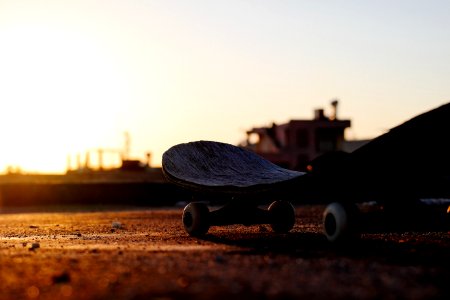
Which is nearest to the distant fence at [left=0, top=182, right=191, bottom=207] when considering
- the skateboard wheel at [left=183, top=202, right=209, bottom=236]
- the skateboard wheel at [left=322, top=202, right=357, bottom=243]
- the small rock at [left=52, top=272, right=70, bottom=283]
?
the skateboard wheel at [left=183, top=202, right=209, bottom=236]

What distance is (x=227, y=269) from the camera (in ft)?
21.5

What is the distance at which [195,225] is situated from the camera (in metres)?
10.9

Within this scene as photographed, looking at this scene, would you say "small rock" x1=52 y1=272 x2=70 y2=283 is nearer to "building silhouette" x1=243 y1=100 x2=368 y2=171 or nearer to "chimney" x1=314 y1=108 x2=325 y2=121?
"building silhouette" x1=243 y1=100 x2=368 y2=171

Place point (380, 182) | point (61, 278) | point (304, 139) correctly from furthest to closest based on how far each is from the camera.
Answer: point (304, 139)
point (380, 182)
point (61, 278)

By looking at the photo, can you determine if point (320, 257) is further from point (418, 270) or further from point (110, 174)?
point (110, 174)

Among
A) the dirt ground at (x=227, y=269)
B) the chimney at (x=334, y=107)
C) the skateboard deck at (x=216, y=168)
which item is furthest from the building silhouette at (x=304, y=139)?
the dirt ground at (x=227, y=269)

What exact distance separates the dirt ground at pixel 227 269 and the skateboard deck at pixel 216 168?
1031 mm

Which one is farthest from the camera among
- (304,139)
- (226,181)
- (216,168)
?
(304,139)

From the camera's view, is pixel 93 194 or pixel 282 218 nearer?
pixel 282 218

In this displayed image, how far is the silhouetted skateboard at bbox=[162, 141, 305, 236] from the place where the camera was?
10.3m

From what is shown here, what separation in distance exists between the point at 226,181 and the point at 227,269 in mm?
4357

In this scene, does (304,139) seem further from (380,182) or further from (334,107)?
(380,182)

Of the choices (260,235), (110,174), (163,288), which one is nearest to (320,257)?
(163,288)

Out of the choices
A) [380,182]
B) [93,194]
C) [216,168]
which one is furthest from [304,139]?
[380,182]
